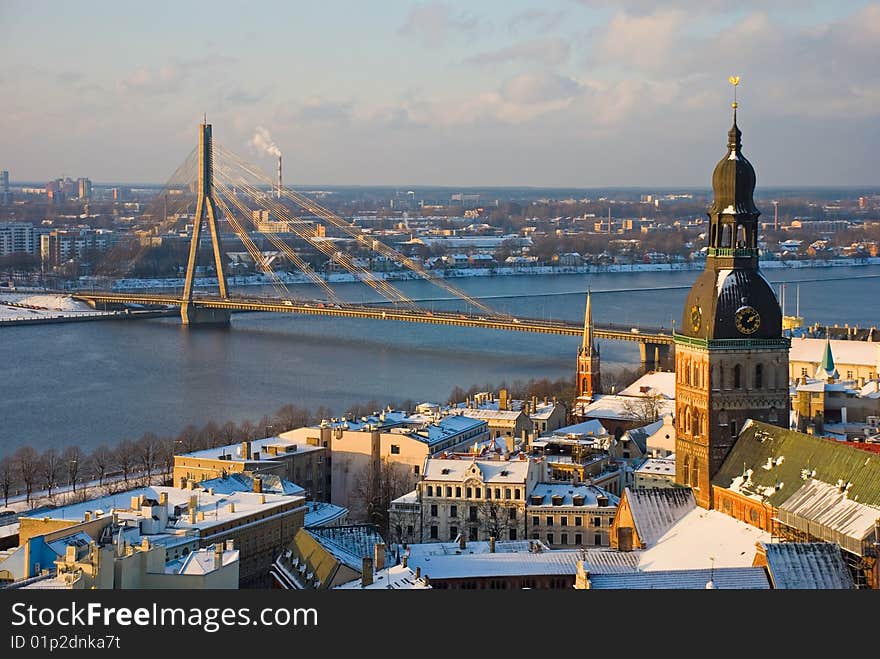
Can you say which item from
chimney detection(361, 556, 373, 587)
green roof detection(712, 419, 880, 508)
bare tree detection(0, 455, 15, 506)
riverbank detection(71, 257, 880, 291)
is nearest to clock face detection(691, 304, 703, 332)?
green roof detection(712, 419, 880, 508)

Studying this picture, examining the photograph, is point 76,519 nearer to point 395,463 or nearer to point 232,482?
point 232,482

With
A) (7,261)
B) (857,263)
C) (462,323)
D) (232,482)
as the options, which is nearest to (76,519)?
(232,482)

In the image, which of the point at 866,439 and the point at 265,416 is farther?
the point at 265,416

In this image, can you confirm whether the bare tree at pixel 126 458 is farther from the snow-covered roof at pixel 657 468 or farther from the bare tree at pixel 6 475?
the snow-covered roof at pixel 657 468

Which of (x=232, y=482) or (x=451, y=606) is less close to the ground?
(x=451, y=606)

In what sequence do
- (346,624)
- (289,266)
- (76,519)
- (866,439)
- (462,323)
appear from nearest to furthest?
(346,624), (76,519), (866,439), (462,323), (289,266)

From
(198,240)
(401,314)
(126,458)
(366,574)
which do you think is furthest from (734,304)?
(198,240)
